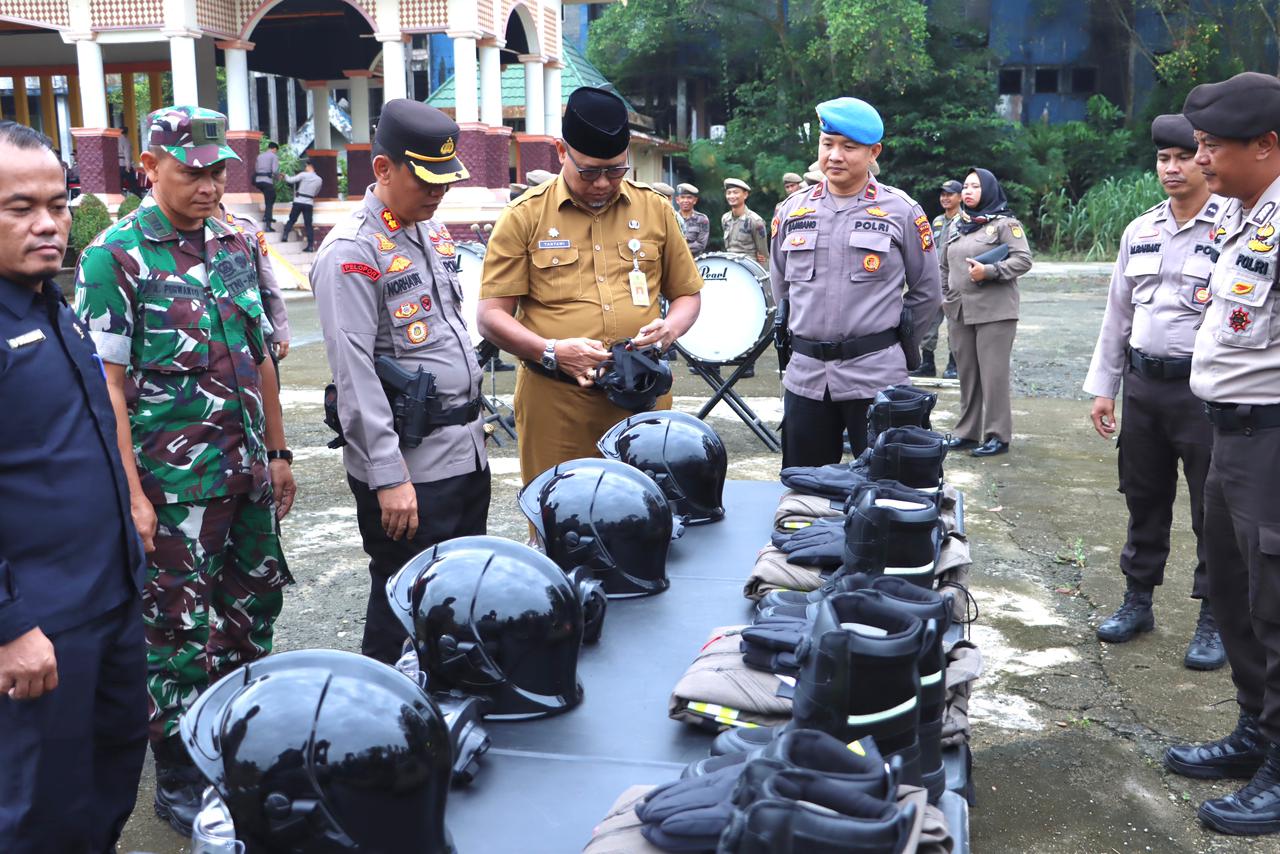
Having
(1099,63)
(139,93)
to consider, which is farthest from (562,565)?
(139,93)

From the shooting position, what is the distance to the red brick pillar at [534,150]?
24.3 meters

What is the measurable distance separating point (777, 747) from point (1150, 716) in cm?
300

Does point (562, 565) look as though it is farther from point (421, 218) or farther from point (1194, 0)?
point (1194, 0)

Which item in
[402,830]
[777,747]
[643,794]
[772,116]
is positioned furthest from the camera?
[772,116]

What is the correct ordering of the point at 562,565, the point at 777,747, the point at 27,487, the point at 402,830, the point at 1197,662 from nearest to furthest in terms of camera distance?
the point at 777,747, the point at 402,830, the point at 27,487, the point at 562,565, the point at 1197,662

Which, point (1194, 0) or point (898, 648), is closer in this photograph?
→ point (898, 648)

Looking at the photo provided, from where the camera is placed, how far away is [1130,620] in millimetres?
4742

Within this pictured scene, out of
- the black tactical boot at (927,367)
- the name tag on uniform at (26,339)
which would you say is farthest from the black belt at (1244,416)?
the black tactical boot at (927,367)

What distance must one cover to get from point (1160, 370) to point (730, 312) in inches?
160

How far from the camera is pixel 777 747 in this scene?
5.24ft

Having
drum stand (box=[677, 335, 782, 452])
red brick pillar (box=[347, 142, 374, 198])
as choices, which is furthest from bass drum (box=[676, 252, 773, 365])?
red brick pillar (box=[347, 142, 374, 198])

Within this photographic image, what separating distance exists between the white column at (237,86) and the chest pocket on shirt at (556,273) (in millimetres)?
18565

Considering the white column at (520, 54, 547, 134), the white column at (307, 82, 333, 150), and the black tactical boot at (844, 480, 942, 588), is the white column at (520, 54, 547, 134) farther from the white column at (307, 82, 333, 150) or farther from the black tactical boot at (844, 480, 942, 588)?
the black tactical boot at (844, 480, 942, 588)

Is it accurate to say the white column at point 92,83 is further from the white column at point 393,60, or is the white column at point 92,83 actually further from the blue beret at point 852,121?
the blue beret at point 852,121
